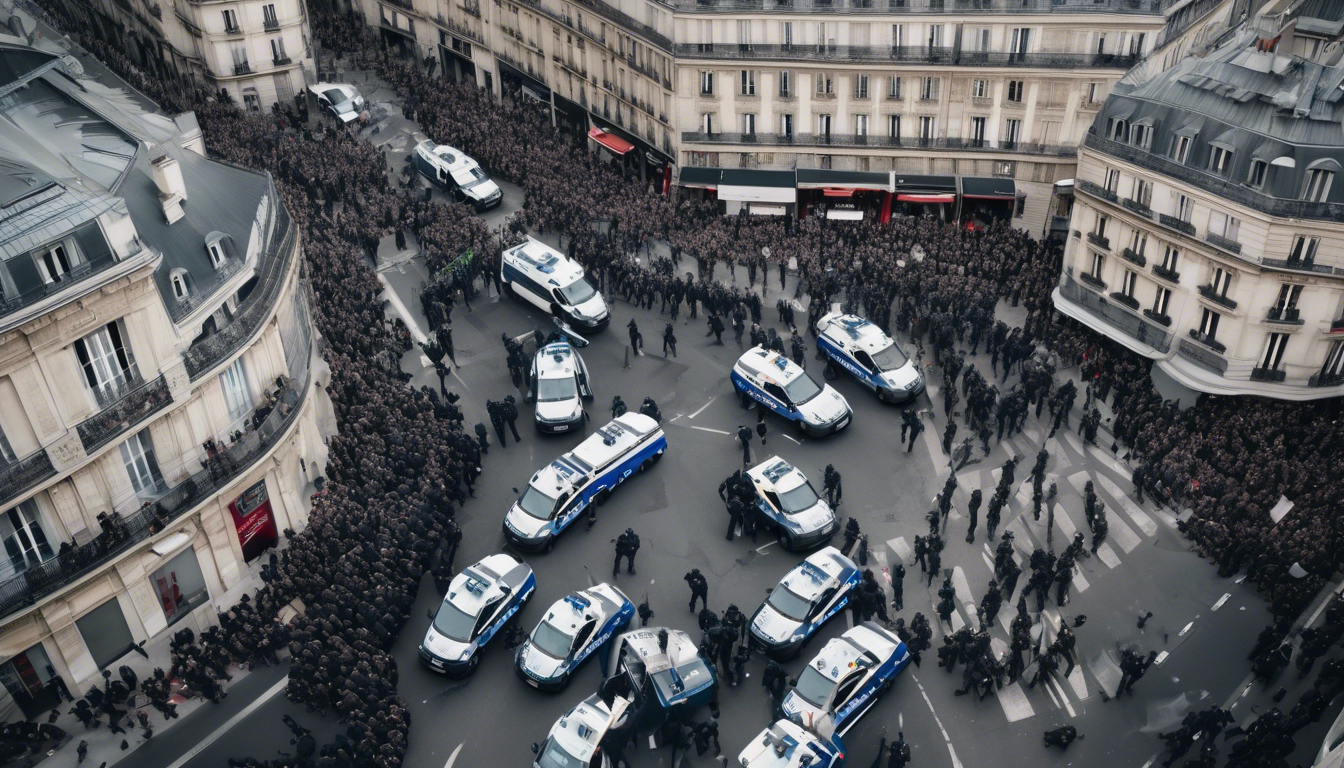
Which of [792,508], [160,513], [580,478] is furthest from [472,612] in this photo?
[792,508]

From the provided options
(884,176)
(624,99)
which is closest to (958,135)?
(884,176)

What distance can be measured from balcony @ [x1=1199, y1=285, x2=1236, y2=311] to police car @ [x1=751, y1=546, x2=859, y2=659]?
52.7 feet

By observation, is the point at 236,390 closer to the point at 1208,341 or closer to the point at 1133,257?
the point at 1133,257

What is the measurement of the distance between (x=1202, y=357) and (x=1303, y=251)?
15.7 ft

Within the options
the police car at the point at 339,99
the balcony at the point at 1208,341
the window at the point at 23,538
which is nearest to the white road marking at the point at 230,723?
the window at the point at 23,538

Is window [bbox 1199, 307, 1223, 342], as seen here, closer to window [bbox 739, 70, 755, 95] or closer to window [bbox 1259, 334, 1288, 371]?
window [bbox 1259, 334, 1288, 371]

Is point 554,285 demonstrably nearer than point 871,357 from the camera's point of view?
No

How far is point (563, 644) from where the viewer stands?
107ft

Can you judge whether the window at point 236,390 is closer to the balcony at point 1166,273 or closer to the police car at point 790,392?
the police car at point 790,392

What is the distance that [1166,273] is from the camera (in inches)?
1635

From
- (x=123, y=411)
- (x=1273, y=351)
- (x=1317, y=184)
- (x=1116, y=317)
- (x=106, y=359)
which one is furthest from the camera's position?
(x=1116, y=317)

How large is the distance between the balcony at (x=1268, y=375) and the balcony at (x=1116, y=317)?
2990mm

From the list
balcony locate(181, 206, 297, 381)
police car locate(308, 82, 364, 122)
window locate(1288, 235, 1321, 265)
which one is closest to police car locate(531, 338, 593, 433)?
balcony locate(181, 206, 297, 381)

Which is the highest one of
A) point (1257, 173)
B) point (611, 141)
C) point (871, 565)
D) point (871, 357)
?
point (1257, 173)
